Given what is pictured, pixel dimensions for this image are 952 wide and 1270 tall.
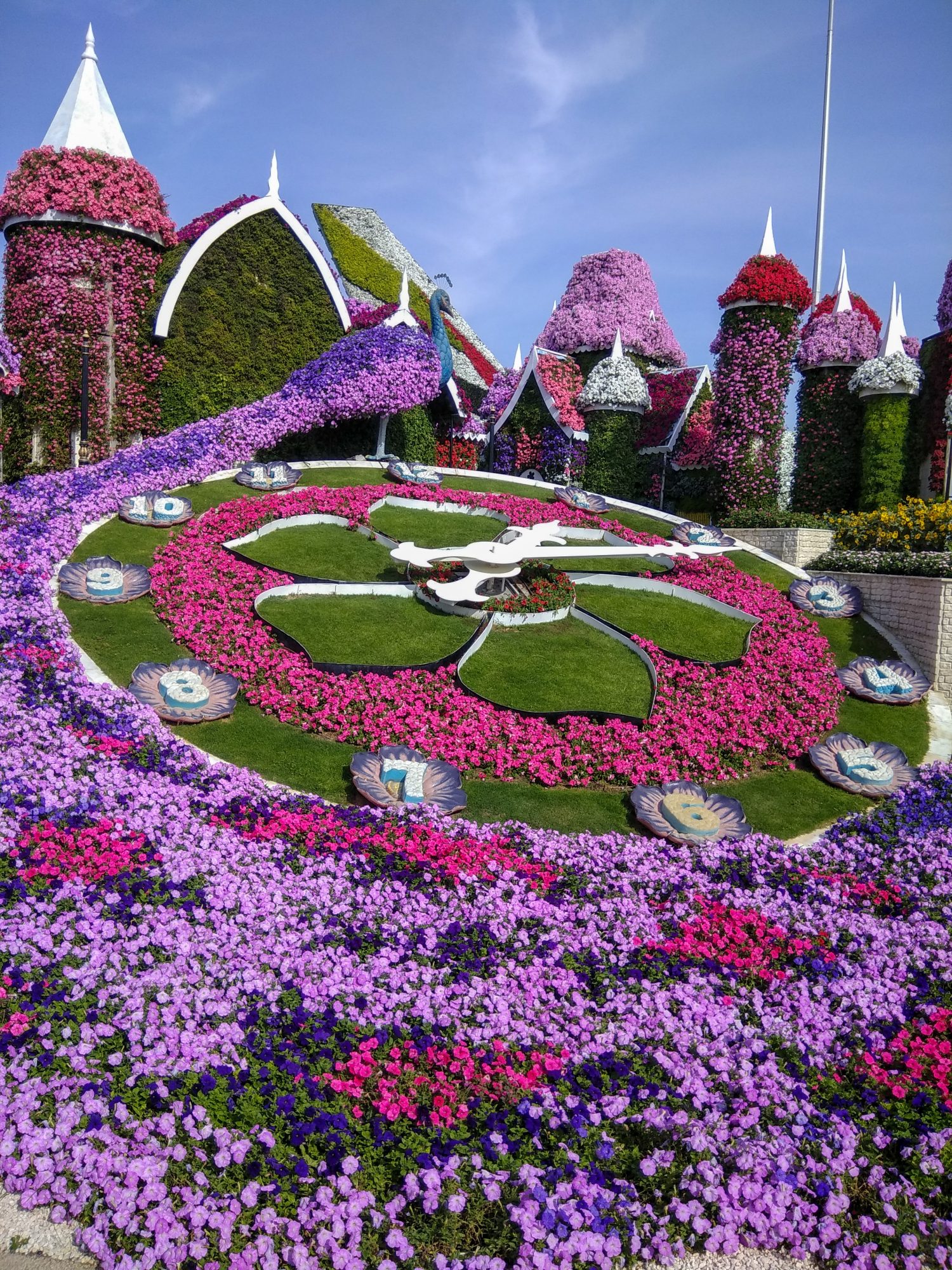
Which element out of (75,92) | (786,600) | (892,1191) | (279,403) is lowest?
(892,1191)

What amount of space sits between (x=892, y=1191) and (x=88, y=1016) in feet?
14.5

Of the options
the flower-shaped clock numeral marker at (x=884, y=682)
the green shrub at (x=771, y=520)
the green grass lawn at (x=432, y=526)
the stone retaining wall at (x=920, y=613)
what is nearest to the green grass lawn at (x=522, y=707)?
the flower-shaped clock numeral marker at (x=884, y=682)

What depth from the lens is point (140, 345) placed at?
71.0 feet

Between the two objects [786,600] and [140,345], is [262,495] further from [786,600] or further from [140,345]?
[786,600]

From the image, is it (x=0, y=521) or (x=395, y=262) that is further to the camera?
(x=395, y=262)

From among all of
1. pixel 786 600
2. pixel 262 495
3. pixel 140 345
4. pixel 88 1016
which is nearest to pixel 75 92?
pixel 140 345

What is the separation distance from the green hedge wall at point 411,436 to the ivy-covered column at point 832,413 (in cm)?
1045

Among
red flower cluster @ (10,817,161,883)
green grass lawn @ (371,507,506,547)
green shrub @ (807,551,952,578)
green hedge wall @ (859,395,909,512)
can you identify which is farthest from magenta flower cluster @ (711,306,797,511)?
red flower cluster @ (10,817,161,883)

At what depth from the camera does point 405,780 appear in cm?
891

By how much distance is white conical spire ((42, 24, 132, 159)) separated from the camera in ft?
68.1

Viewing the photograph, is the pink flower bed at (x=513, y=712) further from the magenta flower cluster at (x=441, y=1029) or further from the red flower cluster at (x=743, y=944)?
the red flower cluster at (x=743, y=944)

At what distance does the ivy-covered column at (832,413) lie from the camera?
72.7 ft

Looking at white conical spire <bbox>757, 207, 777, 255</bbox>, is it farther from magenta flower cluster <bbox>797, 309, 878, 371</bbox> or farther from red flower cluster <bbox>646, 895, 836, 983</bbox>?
red flower cluster <bbox>646, 895, 836, 983</bbox>

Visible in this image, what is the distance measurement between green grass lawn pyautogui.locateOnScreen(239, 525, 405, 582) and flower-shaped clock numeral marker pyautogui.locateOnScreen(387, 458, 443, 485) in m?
4.85
